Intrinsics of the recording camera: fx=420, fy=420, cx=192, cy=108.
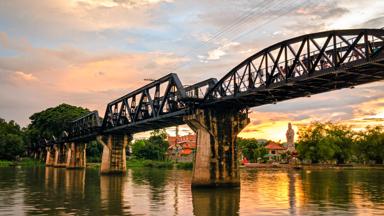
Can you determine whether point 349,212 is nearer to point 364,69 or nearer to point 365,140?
point 364,69

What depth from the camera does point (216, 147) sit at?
51.9m

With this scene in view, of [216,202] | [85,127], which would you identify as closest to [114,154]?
[85,127]

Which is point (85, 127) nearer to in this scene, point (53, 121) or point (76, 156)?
point (76, 156)

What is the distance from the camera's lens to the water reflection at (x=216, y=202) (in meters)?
31.9

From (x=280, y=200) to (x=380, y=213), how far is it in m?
10.7

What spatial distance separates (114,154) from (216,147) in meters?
46.0

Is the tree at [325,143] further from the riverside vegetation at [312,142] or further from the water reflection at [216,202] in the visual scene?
the water reflection at [216,202]

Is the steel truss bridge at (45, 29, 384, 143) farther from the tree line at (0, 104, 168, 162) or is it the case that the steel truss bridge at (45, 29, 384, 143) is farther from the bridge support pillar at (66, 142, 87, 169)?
the tree line at (0, 104, 168, 162)

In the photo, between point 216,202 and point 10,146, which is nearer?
point 216,202

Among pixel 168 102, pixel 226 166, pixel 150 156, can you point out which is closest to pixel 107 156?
pixel 168 102

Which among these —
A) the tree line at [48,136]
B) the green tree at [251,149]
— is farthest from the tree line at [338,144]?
the tree line at [48,136]

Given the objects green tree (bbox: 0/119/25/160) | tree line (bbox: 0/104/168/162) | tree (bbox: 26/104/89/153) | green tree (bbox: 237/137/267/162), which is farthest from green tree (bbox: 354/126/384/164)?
green tree (bbox: 0/119/25/160)

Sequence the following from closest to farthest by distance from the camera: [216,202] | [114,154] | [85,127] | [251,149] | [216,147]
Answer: [216,202], [216,147], [114,154], [85,127], [251,149]

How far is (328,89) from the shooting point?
42.8m
